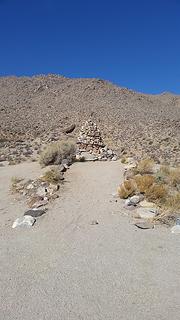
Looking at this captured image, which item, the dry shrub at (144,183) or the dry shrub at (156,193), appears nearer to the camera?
the dry shrub at (156,193)

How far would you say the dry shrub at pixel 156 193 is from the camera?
11.0 metres

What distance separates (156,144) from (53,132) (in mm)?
12774

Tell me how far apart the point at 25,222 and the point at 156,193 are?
3.79 m

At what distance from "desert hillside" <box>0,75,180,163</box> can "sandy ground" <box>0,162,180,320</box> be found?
18.9 metres

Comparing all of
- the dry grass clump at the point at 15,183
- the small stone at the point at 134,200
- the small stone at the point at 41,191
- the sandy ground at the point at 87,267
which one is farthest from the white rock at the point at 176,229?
the dry grass clump at the point at 15,183

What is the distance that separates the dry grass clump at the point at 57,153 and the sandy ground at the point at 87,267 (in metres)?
7.63

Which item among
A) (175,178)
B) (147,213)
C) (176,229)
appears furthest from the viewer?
(175,178)

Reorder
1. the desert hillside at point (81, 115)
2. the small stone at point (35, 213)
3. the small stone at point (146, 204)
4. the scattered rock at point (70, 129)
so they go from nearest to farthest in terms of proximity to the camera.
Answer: the small stone at point (146, 204) → the small stone at point (35, 213) → the desert hillside at point (81, 115) → the scattered rock at point (70, 129)

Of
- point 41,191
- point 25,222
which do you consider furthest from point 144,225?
point 41,191

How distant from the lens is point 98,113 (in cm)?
5662

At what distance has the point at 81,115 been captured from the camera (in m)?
55.0

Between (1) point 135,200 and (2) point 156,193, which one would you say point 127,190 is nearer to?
(1) point 135,200

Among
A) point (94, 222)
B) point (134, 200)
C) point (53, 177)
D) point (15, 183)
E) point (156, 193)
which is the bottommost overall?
point (15, 183)

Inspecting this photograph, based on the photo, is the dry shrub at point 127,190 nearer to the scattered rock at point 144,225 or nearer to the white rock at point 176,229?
the scattered rock at point 144,225
